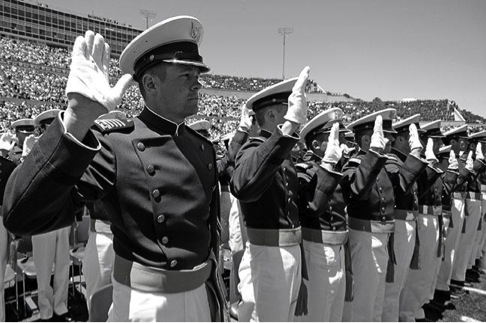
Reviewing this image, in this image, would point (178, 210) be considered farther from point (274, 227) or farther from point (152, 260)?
point (274, 227)

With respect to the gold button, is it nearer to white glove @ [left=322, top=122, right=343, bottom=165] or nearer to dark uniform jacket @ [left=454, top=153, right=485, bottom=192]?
white glove @ [left=322, top=122, right=343, bottom=165]

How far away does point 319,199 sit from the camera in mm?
3455

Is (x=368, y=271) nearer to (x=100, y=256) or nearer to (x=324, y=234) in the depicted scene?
(x=324, y=234)

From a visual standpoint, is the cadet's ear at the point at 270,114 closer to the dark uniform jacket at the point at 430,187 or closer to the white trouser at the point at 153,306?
the white trouser at the point at 153,306

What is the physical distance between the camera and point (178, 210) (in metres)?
1.68

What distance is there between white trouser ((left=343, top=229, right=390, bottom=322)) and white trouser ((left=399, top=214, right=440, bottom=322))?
1.36 metres

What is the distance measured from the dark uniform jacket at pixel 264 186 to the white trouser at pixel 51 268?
3.05 m

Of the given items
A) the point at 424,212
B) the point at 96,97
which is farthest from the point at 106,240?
the point at 424,212

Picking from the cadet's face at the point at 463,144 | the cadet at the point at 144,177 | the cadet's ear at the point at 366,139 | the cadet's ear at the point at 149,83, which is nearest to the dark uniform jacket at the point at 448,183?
the cadet's face at the point at 463,144

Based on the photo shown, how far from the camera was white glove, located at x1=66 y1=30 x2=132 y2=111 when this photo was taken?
3.82 feet

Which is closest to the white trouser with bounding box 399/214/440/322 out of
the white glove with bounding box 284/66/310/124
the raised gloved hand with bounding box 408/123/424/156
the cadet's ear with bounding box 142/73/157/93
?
the raised gloved hand with bounding box 408/123/424/156

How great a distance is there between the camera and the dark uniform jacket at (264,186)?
2.42 metres

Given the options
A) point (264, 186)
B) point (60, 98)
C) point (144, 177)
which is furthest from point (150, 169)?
point (60, 98)

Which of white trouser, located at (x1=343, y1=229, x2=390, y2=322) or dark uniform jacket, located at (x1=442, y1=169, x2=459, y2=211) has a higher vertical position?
dark uniform jacket, located at (x1=442, y1=169, x2=459, y2=211)
